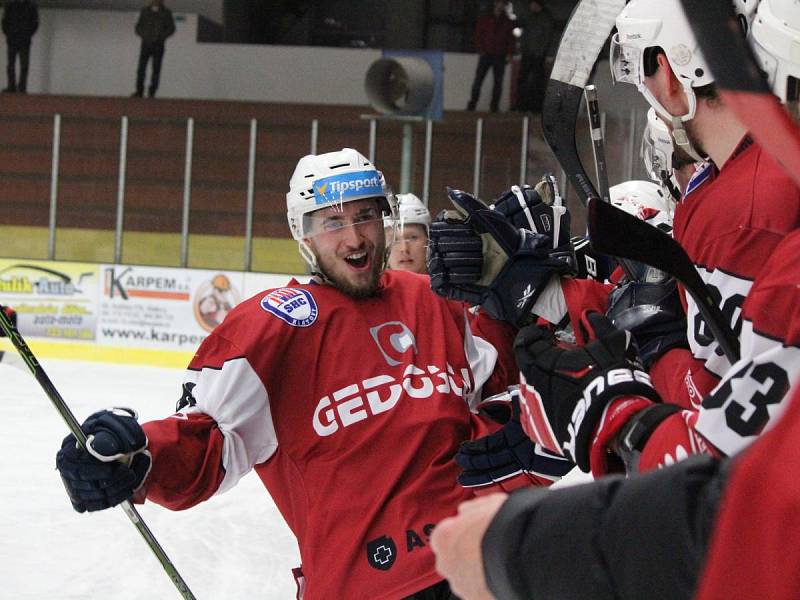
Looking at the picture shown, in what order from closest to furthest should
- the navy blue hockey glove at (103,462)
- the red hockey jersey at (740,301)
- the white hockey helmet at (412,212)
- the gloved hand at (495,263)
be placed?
1. the red hockey jersey at (740,301)
2. the gloved hand at (495,263)
3. the navy blue hockey glove at (103,462)
4. the white hockey helmet at (412,212)

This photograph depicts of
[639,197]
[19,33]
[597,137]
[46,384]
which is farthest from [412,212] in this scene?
[19,33]

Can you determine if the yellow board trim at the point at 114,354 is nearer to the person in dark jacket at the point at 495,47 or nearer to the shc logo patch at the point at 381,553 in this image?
the person in dark jacket at the point at 495,47

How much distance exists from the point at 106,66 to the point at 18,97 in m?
1.24

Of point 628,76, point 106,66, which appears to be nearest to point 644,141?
point 628,76

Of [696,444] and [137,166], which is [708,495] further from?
[137,166]

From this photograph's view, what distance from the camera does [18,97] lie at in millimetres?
10180

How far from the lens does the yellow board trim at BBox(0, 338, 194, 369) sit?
6773 mm

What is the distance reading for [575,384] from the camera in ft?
3.07

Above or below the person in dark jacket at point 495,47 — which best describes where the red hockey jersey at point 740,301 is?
below

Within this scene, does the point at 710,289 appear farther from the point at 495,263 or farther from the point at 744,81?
the point at 744,81

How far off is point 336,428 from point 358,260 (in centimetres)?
31

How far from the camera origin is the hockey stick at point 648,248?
0.93m

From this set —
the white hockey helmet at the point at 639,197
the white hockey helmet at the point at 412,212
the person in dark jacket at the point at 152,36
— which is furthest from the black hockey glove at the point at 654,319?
the person in dark jacket at the point at 152,36

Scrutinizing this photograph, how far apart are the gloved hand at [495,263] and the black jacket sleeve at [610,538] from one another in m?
0.73
